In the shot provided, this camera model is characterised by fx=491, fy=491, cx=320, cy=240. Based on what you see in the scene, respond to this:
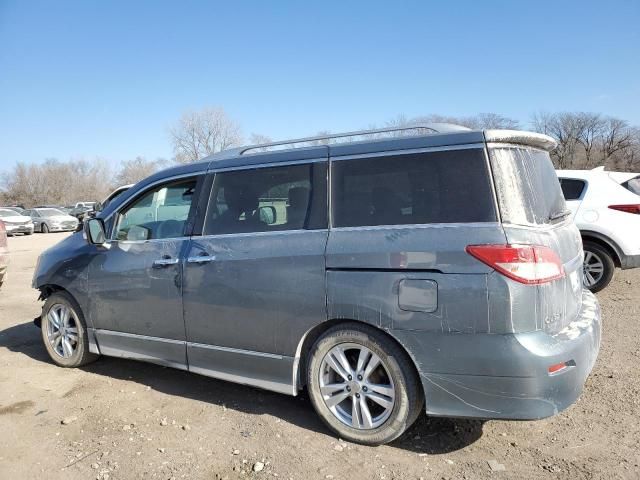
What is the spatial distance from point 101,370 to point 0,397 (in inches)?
33.2

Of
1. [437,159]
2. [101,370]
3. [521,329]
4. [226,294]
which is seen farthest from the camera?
[101,370]

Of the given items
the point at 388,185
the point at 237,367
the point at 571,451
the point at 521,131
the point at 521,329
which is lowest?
the point at 571,451

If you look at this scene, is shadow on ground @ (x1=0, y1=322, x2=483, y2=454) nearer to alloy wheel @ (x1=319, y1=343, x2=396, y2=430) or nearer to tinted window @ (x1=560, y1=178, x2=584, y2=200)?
alloy wheel @ (x1=319, y1=343, x2=396, y2=430)

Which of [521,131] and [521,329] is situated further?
[521,131]

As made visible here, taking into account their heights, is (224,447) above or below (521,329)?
below

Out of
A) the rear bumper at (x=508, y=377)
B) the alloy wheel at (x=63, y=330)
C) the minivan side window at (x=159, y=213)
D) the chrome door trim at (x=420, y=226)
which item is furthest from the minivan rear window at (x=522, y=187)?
the alloy wheel at (x=63, y=330)

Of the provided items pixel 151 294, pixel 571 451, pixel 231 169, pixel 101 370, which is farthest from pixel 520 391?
pixel 101 370

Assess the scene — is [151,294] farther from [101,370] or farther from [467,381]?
[467,381]

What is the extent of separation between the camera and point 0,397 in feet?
13.7

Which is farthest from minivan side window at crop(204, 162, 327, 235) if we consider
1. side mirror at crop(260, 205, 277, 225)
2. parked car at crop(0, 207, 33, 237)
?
parked car at crop(0, 207, 33, 237)

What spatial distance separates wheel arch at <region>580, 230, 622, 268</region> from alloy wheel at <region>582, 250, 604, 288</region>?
17 cm

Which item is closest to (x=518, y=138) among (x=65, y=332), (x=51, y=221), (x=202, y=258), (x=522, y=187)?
(x=522, y=187)

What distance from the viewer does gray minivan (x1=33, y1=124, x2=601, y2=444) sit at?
2.77 metres

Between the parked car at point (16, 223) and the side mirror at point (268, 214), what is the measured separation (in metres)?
27.2
